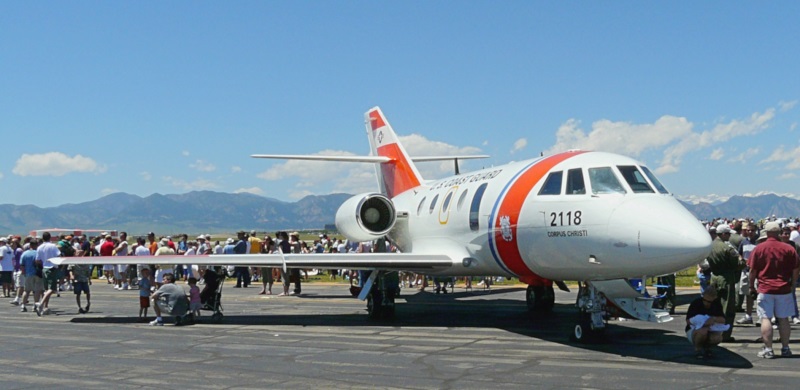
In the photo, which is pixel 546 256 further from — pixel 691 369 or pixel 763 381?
pixel 763 381

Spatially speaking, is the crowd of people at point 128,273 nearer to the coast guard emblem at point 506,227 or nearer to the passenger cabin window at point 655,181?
the coast guard emblem at point 506,227

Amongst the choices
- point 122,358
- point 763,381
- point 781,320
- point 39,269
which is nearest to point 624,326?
point 781,320

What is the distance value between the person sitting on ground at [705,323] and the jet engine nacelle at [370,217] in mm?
10366

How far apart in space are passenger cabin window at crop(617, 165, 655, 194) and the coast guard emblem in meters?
2.27

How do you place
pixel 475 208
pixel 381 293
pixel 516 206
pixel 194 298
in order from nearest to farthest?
pixel 516 206 < pixel 475 208 < pixel 381 293 < pixel 194 298

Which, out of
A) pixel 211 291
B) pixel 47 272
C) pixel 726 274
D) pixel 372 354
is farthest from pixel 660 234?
pixel 47 272

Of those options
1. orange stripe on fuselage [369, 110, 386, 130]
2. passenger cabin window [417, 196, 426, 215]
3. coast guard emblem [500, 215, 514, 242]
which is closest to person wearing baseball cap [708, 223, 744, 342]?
coast guard emblem [500, 215, 514, 242]

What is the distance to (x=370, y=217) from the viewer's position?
20.9 meters

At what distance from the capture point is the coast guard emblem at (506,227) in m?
13.9

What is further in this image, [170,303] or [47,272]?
[47,272]

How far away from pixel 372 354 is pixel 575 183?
13.6 ft

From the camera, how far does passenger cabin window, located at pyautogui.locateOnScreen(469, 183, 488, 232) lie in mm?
15538

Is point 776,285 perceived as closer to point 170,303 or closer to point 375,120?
point 170,303

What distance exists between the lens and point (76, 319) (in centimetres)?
1869
